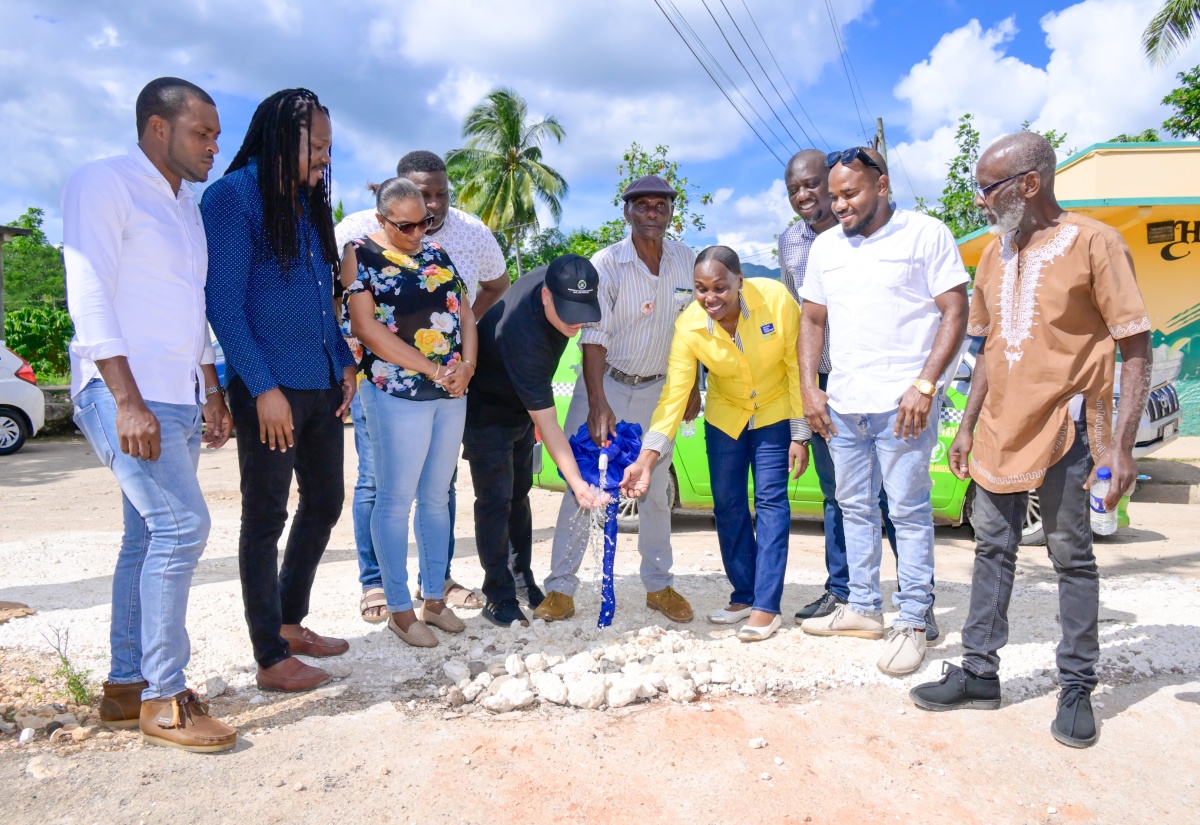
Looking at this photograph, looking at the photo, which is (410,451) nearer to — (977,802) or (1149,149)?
(977,802)

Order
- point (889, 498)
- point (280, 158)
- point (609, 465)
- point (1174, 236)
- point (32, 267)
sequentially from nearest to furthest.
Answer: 1. point (280, 158)
2. point (889, 498)
3. point (609, 465)
4. point (1174, 236)
5. point (32, 267)

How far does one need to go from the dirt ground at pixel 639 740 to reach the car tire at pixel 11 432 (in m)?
8.78

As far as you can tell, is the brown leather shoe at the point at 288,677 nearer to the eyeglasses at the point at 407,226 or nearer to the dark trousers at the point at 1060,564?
the eyeglasses at the point at 407,226

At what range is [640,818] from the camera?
254 cm

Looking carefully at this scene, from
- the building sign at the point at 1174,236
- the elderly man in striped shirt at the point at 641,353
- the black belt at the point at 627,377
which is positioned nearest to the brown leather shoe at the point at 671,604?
the elderly man in striped shirt at the point at 641,353

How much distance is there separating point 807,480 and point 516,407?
3.23 metres

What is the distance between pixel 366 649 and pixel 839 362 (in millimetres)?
2528

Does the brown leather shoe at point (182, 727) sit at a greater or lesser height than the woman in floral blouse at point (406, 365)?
lesser

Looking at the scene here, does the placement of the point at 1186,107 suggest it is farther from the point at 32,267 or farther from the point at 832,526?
the point at 32,267

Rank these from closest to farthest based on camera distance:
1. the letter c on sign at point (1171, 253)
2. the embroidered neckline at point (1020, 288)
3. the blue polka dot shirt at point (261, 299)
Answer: the embroidered neckline at point (1020, 288)
the blue polka dot shirt at point (261, 299)
the letter c on sign at point (1171, 253)

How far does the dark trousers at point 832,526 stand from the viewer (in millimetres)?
4301

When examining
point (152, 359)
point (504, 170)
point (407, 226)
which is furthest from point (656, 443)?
point (504, 170)

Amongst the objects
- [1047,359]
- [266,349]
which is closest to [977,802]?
[1047,359]

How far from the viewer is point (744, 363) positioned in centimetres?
400
